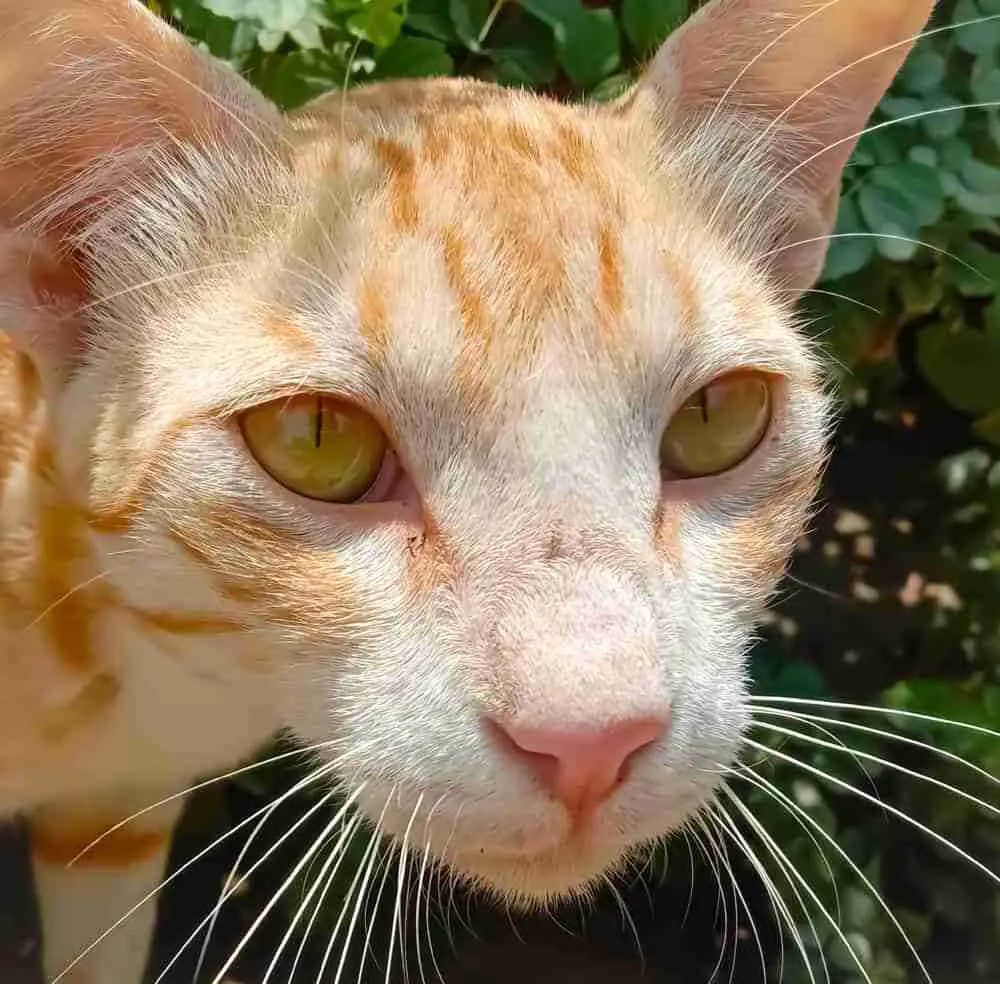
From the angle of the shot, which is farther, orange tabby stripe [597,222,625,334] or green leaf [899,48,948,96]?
green leaf [899,48,948,96]

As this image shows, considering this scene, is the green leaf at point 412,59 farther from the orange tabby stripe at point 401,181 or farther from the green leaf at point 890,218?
the green leaf at point 890,218

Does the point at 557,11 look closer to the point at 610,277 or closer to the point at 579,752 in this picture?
the point at 610,277

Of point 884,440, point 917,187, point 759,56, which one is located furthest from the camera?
point 884,440

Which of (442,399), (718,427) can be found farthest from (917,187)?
(442,399)

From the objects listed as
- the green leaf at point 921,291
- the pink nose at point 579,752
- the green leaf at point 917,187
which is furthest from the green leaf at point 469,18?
the pink nose at point 579,752

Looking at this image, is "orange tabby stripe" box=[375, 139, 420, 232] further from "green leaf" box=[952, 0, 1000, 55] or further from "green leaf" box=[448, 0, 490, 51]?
"green leaf" box=[952, 0, 1000, 55]

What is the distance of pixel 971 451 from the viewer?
1.42m

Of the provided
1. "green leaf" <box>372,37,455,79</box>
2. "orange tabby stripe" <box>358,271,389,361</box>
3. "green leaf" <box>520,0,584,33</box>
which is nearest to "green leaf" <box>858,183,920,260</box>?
"green leaf" <box>520,0,584,33</box>

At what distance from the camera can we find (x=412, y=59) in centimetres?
116

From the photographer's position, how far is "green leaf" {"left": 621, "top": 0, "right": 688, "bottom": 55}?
3.85 ft

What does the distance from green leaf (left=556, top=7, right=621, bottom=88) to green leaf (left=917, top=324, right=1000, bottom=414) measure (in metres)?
0.52

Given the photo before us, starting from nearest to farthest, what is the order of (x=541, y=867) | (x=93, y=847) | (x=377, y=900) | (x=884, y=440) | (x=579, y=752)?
(x=579, y=752)
(x=541, y=867)
(x=377, y=900)
(x=93, y=847)
(x=884, y=440)

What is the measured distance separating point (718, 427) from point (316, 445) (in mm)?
319

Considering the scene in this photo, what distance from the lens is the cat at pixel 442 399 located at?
72 cm
